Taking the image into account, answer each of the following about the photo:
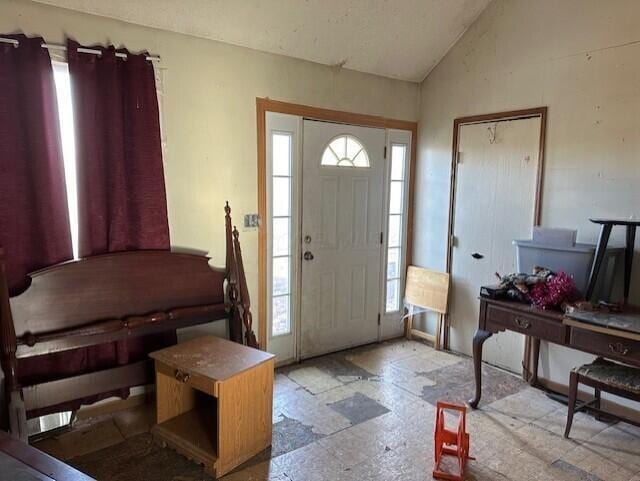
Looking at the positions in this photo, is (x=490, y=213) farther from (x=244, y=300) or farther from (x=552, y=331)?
(x=244, y=300)

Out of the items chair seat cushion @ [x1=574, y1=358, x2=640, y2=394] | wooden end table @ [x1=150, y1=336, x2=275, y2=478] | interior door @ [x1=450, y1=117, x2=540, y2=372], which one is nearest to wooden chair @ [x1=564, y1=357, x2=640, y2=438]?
chair seat cushion @ [x1=574, y1=358, x2=640, y2=394]

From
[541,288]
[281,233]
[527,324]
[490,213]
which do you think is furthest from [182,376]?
[490,213]

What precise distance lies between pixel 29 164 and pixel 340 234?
2.22 m

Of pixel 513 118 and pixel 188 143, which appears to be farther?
pixel 513 118

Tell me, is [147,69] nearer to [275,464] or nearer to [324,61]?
[324,61]

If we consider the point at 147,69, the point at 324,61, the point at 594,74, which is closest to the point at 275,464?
the point at 147,69

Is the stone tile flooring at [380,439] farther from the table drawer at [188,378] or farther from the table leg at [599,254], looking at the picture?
the table leg at [599,254]

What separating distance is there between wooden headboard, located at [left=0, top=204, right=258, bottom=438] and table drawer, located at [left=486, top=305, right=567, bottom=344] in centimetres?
155

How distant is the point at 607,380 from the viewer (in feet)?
8.04

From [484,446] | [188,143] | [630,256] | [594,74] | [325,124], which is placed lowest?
[484,446]

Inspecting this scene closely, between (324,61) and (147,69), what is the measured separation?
54.0 inches

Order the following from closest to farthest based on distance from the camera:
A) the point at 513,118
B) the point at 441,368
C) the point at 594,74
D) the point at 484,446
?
the point at 484,446 → the point at 594,74 → the point at 513,118 → the point at 441,368

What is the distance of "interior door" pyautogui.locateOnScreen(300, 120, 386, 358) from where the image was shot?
356 cm

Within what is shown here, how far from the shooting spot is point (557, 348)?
3.19 meters
